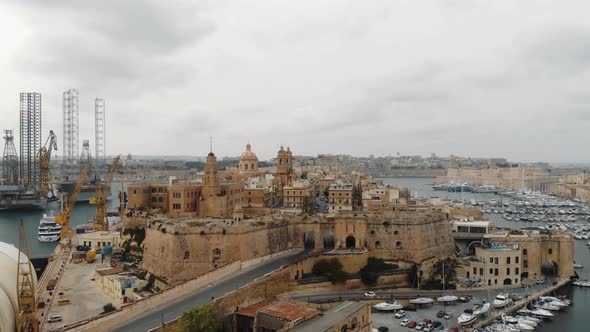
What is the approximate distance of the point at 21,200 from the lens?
243 feet

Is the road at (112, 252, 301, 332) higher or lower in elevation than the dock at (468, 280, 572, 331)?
higher

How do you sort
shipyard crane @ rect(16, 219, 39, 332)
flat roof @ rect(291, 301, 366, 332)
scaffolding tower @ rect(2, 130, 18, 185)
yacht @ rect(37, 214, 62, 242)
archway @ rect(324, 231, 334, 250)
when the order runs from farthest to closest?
scaffolding tower @ rect(2, 130, 18, 185) < yacht @ rect(37, 214, 62, 242) < archway @ rect(324, 231, 334, 250) < shipyard crane @ rect(16, 219, 39, 332) < flat roof @ rect(291, 301, 366, 332)

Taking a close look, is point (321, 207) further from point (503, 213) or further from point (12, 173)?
point (12, 173)

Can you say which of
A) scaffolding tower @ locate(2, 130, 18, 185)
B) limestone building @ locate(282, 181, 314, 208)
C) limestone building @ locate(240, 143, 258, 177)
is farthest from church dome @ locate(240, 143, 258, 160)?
scaffolding tower @ locate(2, 130, 18, 185)

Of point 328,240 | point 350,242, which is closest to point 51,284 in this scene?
point 328,240

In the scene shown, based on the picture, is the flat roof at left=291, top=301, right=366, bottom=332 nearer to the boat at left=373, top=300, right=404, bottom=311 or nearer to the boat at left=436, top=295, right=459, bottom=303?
the boat at left=373, top=300, right=404, bottom=311

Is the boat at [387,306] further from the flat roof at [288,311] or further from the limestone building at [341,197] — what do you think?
the limestone building at [341,197]

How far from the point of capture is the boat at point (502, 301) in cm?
2689

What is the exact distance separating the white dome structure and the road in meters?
4.63

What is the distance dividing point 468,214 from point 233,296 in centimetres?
2976

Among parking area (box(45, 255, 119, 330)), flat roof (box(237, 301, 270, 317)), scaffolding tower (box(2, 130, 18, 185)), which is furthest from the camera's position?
scaffolding tower (box(2, 130, 18, 185))

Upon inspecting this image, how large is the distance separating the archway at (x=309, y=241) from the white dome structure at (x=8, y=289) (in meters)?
15.2

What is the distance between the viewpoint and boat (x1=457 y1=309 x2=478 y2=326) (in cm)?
2431

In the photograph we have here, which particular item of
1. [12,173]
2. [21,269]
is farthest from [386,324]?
[12,173]
